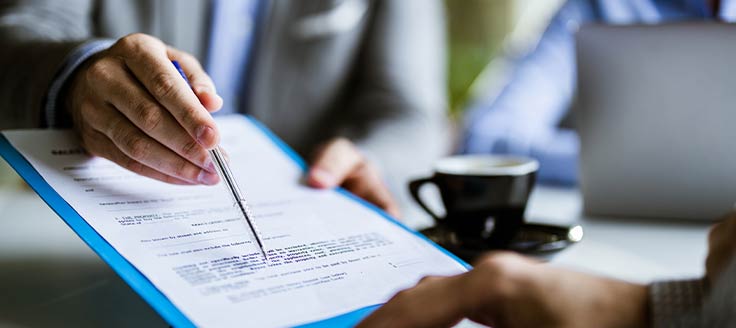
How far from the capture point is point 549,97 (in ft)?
4.75

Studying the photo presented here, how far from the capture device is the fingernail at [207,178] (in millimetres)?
553

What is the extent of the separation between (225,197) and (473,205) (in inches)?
9.6

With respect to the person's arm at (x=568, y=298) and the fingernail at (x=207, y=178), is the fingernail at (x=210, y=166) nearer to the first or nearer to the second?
the fingernail at (x=207, y=178)

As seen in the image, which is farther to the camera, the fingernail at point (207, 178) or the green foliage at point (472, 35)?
the green foliage at point (472, 35)

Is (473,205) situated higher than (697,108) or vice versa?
(697,108)

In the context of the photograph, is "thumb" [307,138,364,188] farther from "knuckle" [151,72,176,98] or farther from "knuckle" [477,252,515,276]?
"knuckle" [477,252,515,276]

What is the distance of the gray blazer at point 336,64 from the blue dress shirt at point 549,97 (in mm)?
114

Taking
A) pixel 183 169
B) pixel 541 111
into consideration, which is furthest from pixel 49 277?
pixel 541 111

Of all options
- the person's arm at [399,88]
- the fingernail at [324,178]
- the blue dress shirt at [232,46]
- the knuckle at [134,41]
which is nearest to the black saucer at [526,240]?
the fingernail at [324,178]

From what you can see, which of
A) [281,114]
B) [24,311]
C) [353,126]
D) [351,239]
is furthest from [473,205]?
[281,114]

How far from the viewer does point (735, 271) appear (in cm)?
30

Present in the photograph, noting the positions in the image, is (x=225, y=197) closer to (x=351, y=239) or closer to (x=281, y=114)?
(x=351, y=239)

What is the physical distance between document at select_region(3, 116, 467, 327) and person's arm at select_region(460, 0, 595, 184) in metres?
0.54

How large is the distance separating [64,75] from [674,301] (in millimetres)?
556
